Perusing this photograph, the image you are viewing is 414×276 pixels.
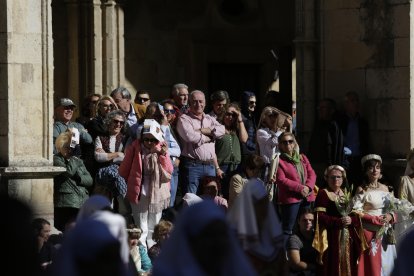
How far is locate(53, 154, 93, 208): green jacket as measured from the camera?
53.4 feet

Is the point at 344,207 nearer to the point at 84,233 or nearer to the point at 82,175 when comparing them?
the point at 82,175

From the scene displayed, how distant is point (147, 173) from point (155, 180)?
0.35 feet

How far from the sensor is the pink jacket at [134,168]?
16312 millimetres

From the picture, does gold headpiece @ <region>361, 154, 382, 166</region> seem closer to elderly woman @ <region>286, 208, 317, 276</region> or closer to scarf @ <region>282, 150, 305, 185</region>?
scarf @ <region>282, 150, 305, 185</region>

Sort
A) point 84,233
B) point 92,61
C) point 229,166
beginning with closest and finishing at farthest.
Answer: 1. point 84,233
2. point 229,166
3. point 92,61

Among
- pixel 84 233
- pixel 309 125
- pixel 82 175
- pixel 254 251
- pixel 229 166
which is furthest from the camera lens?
pixel 309 125

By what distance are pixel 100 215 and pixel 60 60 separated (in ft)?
38.5

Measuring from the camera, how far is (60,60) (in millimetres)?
21297

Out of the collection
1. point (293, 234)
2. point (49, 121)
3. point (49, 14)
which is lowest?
point (293, 234)

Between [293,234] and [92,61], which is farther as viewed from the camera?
[92,61]

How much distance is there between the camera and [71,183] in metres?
16.4

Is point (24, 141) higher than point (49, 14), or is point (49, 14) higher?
point (49, 14)

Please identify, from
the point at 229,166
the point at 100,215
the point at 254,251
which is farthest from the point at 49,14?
the point at 100,215

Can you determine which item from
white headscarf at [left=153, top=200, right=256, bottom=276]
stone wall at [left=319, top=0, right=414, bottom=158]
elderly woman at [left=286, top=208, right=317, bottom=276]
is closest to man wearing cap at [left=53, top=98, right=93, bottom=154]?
elderly woman at [left=286, top=208, right=317, bottom=276]
